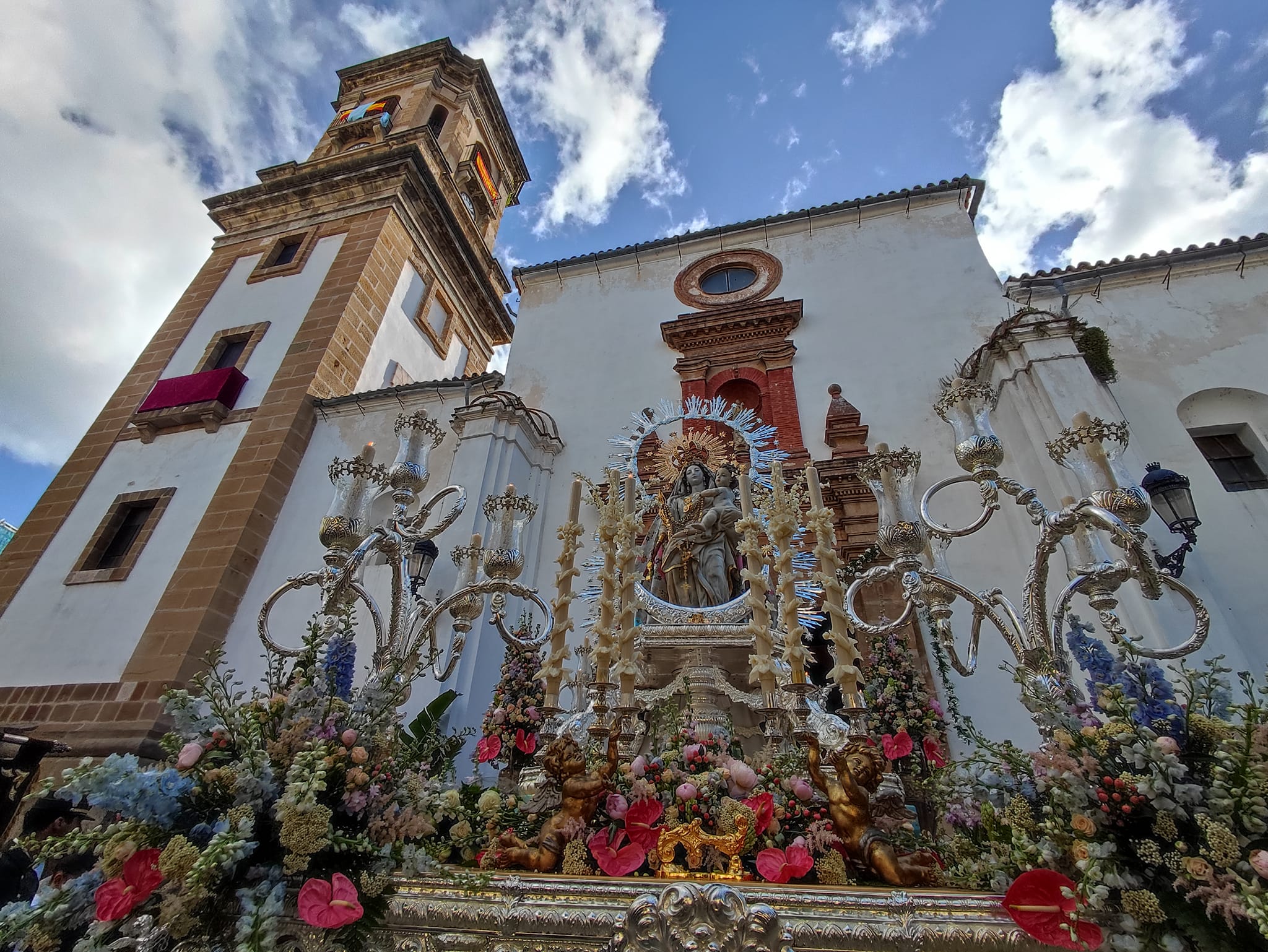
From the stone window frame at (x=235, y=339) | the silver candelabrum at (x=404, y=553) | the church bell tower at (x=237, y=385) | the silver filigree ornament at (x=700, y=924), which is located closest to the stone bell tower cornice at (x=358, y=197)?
the church bell tower at (x=237, y=385)

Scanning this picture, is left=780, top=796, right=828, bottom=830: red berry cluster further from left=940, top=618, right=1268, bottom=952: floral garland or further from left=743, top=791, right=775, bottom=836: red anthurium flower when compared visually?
left=940, top=618, right=1268, bottom=952: floral garland

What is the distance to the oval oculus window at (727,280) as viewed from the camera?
11.1 m

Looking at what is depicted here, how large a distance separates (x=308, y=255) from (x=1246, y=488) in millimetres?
15195

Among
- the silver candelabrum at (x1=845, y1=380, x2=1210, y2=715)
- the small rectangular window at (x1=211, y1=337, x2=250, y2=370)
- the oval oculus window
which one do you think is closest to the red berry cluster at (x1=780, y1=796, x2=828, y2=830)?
the silver candelabrum at (x1=845, y1=380, x2=1210, y2=715)

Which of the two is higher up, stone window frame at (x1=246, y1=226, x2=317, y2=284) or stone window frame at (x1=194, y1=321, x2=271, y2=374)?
stone window frame at (x1=246, y1=226, x2=317, y2=284)

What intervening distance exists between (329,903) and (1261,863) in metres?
2.88

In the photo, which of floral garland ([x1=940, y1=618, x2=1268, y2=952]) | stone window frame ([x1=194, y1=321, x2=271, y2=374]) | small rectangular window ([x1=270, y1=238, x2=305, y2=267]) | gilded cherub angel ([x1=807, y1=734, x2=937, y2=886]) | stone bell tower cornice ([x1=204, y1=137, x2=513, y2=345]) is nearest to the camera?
floral garland ([x1=940, y1=618, x2=1268, y2=952])

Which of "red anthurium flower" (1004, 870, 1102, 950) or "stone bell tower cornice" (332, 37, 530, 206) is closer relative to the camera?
"red anthurium flower" (1004, 870, 1102, 950)

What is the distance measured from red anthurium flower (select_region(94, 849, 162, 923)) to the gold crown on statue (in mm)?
4938

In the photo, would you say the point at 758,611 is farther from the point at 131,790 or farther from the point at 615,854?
the point at 131,790

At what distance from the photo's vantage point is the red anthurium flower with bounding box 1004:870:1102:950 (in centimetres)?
198

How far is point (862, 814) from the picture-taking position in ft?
9.09

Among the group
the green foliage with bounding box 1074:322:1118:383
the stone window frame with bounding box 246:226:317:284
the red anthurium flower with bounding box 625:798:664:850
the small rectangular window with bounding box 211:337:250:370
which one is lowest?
the red anthurium flower with bounding box 625:798:664:850

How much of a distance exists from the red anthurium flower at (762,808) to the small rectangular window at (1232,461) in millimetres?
6632
